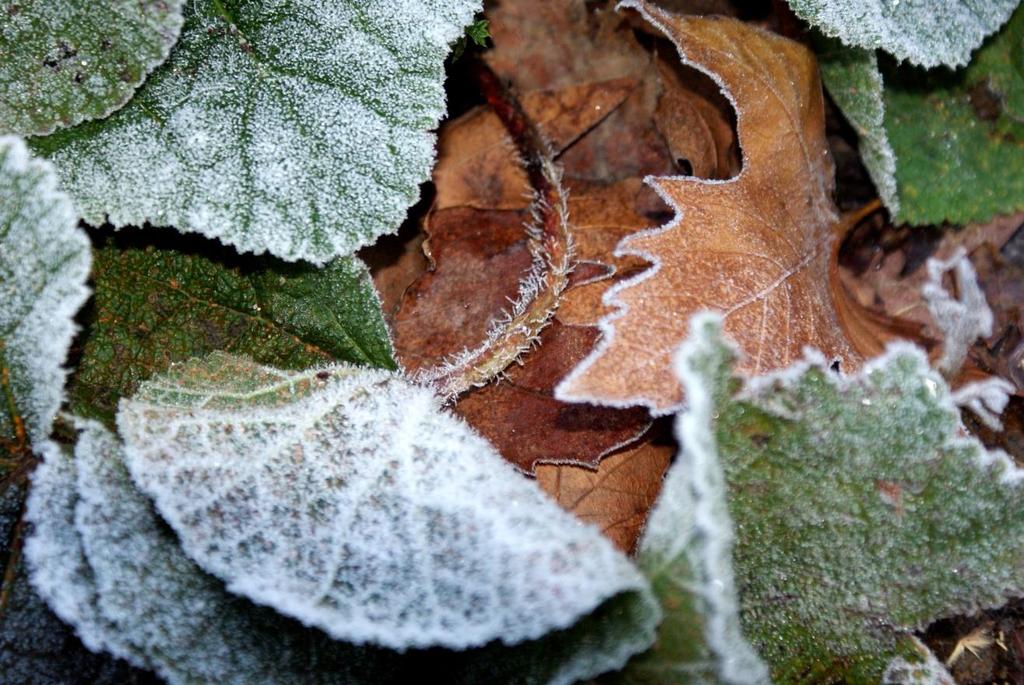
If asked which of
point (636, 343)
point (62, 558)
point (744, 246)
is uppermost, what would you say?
point (744, 246)

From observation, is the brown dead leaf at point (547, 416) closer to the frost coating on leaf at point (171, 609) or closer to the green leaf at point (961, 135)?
the frost coating on leaf at point (171, 609)

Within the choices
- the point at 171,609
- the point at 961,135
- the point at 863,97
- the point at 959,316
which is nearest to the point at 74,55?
the point at 171,609

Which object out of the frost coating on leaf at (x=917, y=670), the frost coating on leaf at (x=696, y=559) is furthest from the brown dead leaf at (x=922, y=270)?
the frost coating on leaf at (x=696, y=559)

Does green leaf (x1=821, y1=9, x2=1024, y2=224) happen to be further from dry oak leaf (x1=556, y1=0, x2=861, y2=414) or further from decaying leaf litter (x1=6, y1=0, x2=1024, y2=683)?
dry oak leaf (x1=556, y1=0, x2=861, y2=414)

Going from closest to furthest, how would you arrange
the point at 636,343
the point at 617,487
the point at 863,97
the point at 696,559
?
the point at 696,559 < the point at 636,343 < the point at 617,487 < the point at 863,97

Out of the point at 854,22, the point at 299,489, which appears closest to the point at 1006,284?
the point at 854,22

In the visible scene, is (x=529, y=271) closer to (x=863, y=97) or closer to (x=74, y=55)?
(x=863, y=97)
